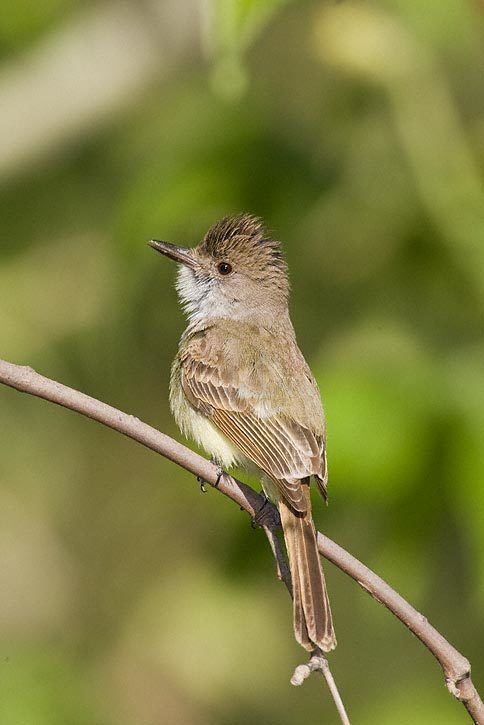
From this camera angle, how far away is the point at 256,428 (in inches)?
165

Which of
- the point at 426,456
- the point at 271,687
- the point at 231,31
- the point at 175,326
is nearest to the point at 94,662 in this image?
the point at 271,687

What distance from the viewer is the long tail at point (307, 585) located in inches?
140

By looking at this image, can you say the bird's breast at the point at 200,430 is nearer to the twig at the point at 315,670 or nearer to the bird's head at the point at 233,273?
the bird's head at the point at 233,273

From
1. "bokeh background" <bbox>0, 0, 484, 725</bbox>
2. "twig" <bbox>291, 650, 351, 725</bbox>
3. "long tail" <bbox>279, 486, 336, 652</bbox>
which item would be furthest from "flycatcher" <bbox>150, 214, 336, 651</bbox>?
"twig" <bbox>291, 650, 351, 725</bbox>

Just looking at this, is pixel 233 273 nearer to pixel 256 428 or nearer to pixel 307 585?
Answer: pixel 256 428

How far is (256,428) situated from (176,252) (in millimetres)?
1059

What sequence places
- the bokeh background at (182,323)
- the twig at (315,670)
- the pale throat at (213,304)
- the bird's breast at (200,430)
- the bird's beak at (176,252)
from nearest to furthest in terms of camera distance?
the twig at (315,670) → the bokeh background at (182,323) → the bird's breast at (200,430) → the bird's beak at (176,252) → the pale throat at (213,304)

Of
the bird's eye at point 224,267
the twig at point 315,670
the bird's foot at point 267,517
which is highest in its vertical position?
the bird's eye at point 224,267

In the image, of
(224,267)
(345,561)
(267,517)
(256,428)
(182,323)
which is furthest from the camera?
(182,323)

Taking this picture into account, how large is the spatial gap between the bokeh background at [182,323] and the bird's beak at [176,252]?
3.0 inches

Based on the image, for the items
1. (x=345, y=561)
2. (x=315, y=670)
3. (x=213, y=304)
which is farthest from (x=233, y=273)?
(x=315, y=670)

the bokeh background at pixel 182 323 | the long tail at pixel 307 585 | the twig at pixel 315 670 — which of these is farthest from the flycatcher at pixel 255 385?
the twig at pixel 315 670

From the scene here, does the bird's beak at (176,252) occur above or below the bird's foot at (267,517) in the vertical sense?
above

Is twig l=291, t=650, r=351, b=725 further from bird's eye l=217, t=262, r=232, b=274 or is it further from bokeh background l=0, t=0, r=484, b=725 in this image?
bird's eye l=217, t=262, r=232, b=274
